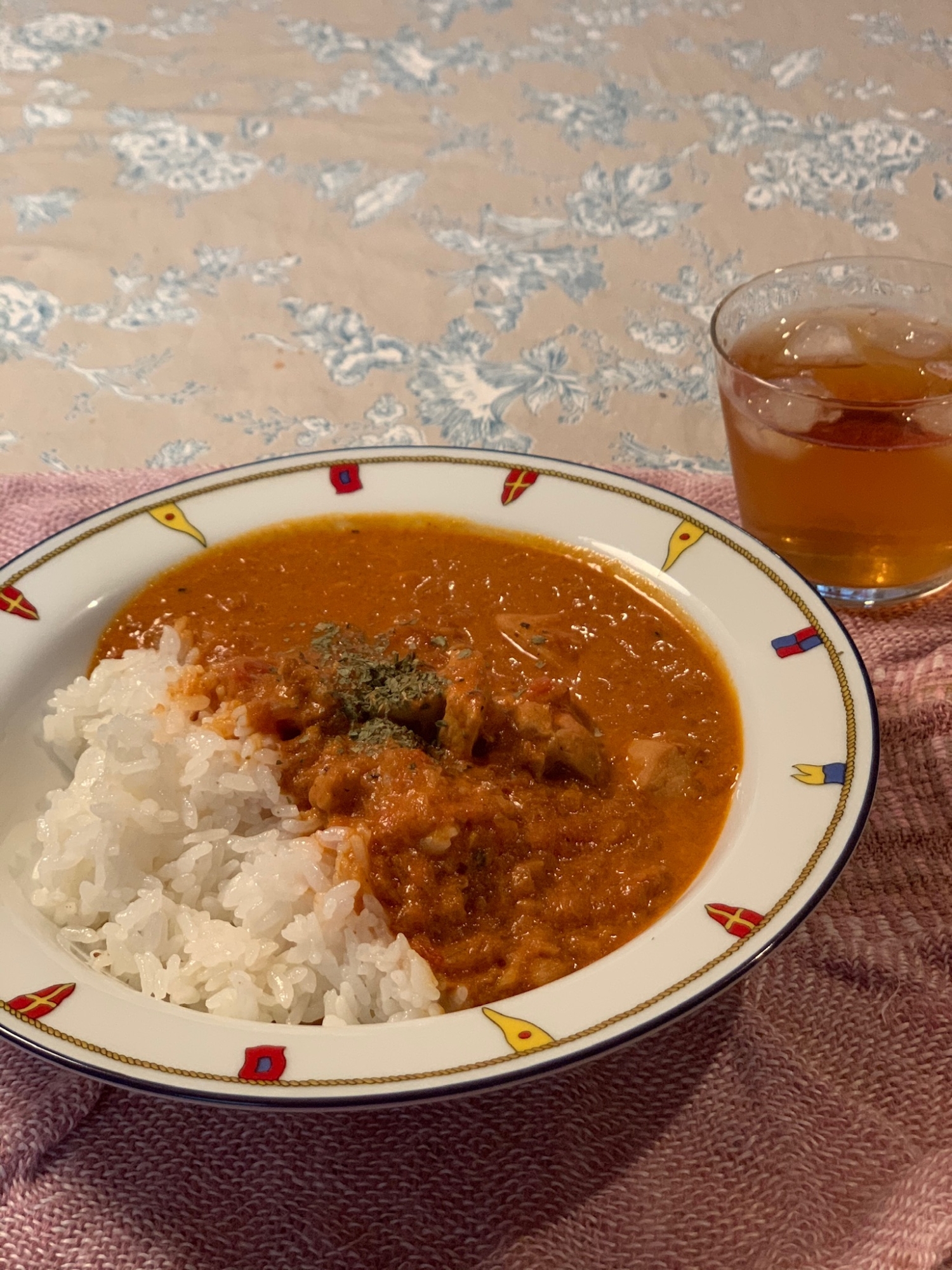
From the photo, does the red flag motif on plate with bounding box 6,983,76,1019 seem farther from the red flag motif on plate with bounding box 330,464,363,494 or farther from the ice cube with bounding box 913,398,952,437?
the ice cube with bounding box 913,398,952,437

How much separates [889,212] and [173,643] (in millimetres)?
4045

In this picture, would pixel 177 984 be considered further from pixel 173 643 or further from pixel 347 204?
pixel 347 204

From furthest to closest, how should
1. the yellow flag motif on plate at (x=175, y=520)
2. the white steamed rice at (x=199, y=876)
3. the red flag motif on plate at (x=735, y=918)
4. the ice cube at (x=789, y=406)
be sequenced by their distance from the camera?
the yellow flag motif on plate at (x=175, y=520), the ice cube at (x=789, y=406), the white steamed rice at (x=199, y=876), the red flag motif on plate at (x=735, y=918)

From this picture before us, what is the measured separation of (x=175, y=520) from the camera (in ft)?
11.8

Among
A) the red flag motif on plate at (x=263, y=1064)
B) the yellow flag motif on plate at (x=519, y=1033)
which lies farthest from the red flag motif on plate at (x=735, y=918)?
the red flag motif on plate at (x=263, y=1064)

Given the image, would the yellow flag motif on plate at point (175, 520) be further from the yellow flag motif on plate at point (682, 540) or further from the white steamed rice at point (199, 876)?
the yellow flag motif on plate at point (682, 540)

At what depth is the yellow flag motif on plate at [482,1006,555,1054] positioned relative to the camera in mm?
2133

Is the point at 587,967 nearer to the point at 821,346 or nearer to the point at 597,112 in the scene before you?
the point at 821,346

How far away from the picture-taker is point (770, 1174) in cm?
235

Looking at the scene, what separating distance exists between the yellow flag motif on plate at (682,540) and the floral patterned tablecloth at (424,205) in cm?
104

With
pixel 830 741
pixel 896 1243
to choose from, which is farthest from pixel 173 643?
pixel 896 1243

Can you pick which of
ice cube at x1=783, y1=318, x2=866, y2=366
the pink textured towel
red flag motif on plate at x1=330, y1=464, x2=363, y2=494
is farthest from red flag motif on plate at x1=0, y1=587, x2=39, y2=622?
ice cube at x1=783, y1=318, x2=866, y2=366

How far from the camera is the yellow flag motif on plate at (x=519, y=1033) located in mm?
2133

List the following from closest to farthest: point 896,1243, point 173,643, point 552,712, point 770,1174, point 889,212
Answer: point 896,1243 < point 770,1174 < point 552,712 < point 173,643 < point 889,212
